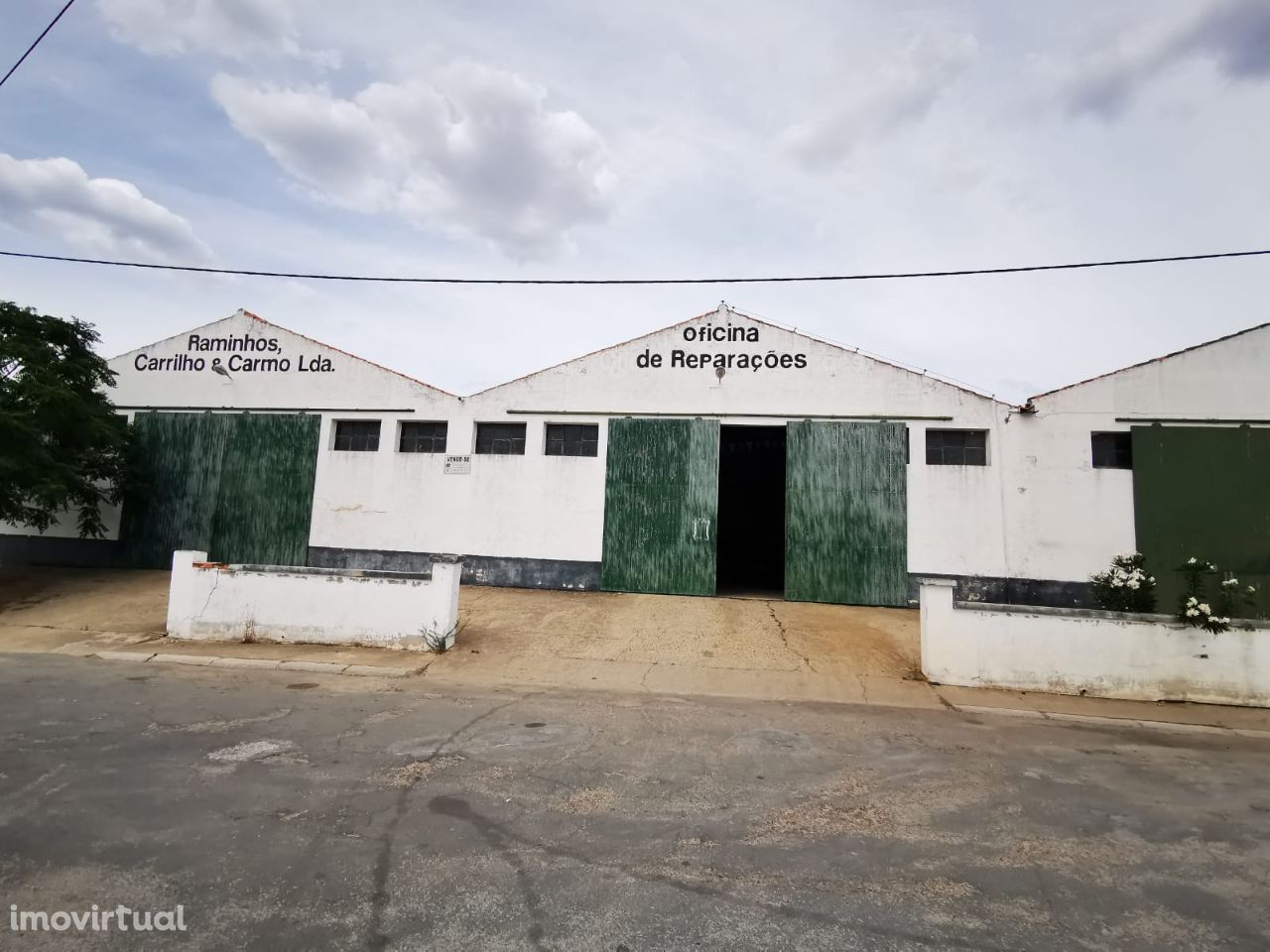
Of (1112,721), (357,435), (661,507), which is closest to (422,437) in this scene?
(357,435)

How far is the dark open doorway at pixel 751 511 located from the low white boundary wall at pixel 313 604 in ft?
33.4

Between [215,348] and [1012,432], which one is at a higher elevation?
[215,348]

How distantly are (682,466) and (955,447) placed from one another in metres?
5.64

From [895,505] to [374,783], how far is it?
1139 centimetres

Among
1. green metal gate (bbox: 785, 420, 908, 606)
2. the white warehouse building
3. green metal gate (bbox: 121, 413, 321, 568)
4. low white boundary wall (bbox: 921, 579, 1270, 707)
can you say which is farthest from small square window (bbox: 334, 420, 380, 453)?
low white boundary wall (bbox: 921, 579, 1270, 707)

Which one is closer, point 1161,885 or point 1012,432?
point 1161,885

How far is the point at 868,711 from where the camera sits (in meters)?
7.42

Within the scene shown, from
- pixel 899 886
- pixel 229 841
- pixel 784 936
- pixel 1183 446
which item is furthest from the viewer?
pixel 1183 446

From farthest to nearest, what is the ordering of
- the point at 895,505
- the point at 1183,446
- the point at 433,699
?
the point at 895,505 → the point at 1183,446 → the point at 433,699

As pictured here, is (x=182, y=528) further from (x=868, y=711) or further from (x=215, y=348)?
(x=868, y=711)

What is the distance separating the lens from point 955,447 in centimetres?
1349

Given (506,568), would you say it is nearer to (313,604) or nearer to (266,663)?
(313,604)

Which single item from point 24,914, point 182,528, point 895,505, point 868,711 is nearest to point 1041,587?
point 895,505

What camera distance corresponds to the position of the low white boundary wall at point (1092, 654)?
807 centimetres
